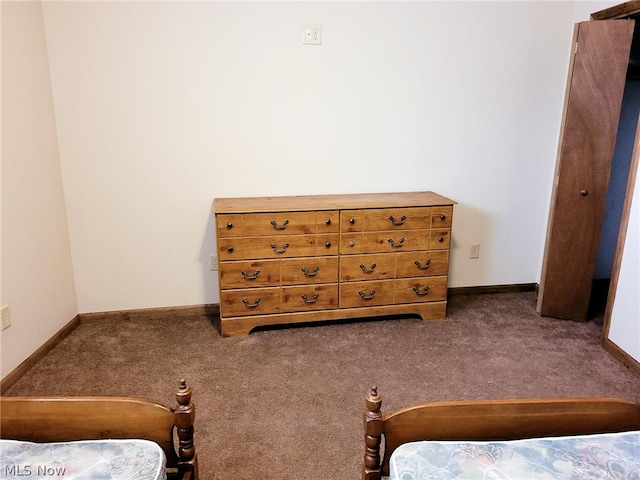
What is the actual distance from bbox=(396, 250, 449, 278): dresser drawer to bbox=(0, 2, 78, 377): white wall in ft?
6.76

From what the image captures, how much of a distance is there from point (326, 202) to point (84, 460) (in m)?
2.03

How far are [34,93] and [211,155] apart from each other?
992 millimetres

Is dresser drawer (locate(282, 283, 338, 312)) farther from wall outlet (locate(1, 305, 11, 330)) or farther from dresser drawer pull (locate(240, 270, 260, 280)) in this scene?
wall outlet (locate(1, 305, 11, 330))

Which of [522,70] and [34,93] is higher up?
[522,70]

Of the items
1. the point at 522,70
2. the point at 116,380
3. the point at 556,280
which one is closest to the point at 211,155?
the point at 116,380

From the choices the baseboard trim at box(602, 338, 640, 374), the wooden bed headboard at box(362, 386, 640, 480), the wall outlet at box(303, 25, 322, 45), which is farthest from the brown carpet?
the wall outlet at box(303, 25, 322, 45)

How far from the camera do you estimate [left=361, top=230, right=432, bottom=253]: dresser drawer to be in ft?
9.58

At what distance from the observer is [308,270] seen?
114 inches

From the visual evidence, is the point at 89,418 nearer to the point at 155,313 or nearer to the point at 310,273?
the point at 310,273

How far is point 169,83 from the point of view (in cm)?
285

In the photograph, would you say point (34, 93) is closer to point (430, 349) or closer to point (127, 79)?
point (127, 79)

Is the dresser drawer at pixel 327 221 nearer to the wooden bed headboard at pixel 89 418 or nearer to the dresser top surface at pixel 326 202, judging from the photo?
the dresser top surface at pixel 326 202

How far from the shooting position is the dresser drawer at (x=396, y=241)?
9.58ft

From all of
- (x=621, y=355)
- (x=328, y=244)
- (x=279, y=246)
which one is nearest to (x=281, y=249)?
(x=279, y=246)
